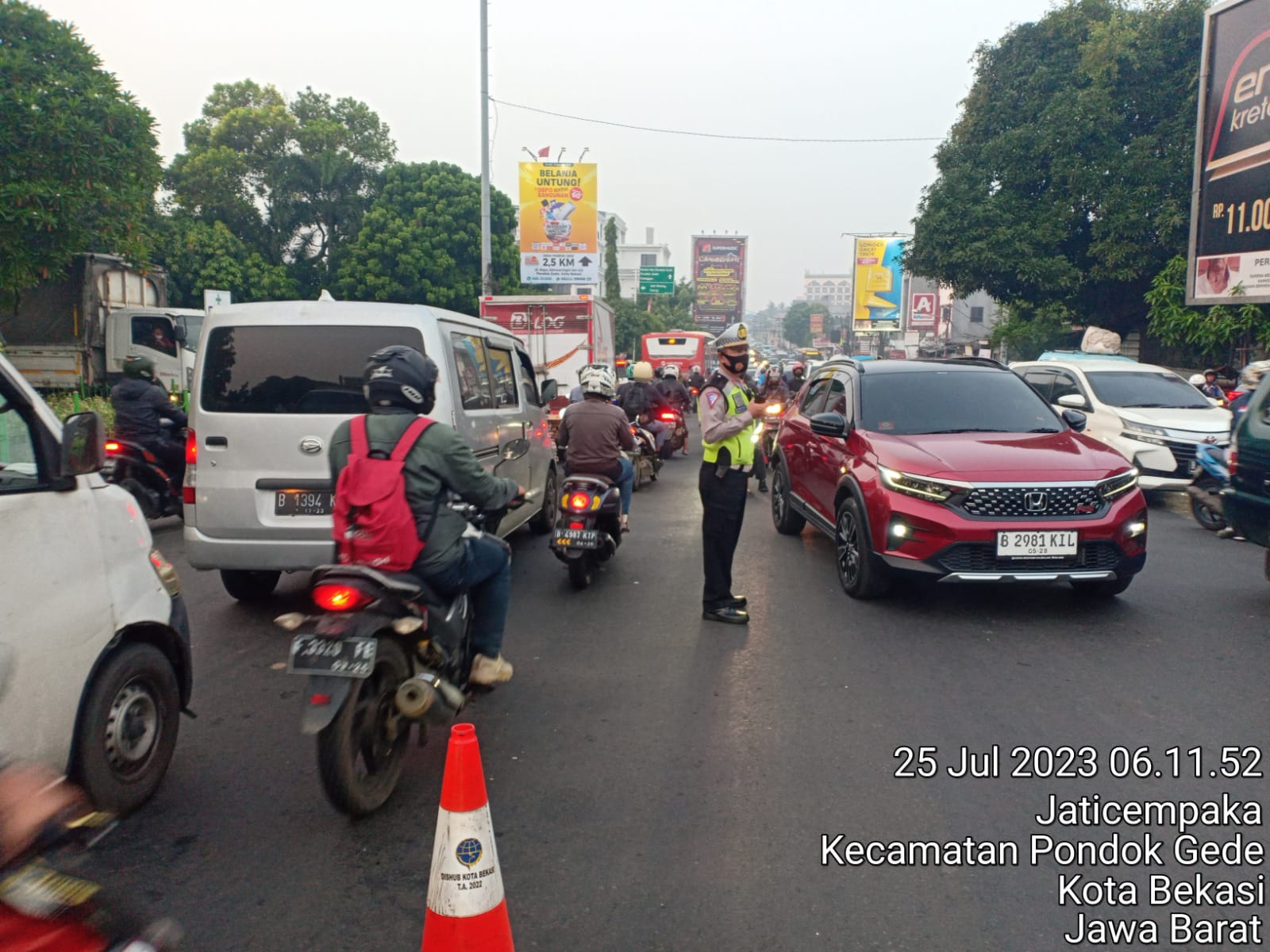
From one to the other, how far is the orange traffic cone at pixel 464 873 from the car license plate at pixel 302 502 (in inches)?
138

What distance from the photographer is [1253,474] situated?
6781 millimetres

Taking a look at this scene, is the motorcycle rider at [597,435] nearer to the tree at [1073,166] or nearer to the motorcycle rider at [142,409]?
the motorcycle rider at [142,409]

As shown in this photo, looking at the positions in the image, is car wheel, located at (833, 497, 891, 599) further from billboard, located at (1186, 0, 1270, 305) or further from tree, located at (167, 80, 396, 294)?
tree, located at (167, 80, 396, 294)

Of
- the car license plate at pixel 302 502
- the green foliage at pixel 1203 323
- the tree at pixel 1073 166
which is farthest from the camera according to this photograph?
the tree at pixel 1073 166

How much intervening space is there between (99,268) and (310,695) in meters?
21.6

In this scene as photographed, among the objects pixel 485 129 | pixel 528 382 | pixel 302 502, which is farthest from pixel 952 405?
pixel 485 129

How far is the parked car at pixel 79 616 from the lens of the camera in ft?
10.0

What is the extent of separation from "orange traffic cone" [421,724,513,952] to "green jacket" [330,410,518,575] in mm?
1276

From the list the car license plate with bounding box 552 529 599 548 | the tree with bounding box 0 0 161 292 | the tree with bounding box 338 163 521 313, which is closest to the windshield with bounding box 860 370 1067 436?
the car license plate with bounding box 552 529 599 548

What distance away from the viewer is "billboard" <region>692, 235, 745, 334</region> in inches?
5502

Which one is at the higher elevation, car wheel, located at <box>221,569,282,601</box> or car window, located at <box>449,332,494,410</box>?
car window, located at <box>449,332,494,410</box>

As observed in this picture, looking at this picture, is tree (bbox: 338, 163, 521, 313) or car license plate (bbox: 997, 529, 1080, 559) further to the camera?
tree (bbox: 338, 163, 521, 313)

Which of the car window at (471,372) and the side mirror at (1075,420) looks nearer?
the car window at (471,372)

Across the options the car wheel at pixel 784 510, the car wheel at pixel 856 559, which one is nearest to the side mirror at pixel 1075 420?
the car wheel at pixel 856 559
